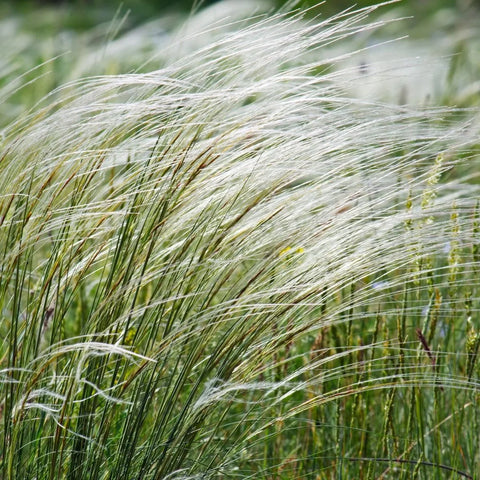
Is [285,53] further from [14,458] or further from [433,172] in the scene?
[14,458]

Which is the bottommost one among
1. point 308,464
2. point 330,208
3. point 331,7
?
point 331,7

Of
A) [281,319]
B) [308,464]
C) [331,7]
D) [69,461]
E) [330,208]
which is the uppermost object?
[330,208]

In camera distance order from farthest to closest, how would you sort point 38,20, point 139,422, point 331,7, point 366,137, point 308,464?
1. point 331,7
2. point 38,20
3. point 308,464
4. point 366,137
5. point 139,422

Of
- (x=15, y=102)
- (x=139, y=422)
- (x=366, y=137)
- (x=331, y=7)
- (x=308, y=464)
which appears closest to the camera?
(x=139, y=422)

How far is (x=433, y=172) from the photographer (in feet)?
5.50

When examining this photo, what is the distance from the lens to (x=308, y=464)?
6.80 ft

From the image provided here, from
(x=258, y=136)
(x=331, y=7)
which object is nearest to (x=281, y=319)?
(x=258, y=136)

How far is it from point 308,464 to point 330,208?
31.0 inches

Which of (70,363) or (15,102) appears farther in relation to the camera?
(15,102)

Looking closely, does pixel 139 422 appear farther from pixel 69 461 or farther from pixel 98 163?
pixel 98 163

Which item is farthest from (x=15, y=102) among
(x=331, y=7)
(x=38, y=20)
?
(x=331, y=7)

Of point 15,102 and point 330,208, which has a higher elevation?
point 330,208

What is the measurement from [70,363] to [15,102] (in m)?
5.35

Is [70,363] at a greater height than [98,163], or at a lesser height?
lesser
